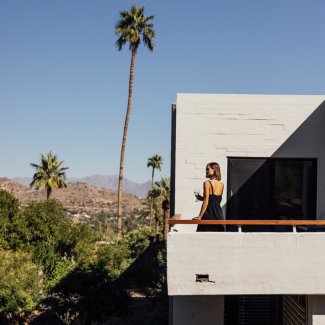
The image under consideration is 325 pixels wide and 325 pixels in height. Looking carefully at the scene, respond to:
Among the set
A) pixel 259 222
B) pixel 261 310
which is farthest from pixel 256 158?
pixel 259 222

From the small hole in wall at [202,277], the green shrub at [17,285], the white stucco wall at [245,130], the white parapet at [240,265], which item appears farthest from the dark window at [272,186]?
the green shrub at [17,285]

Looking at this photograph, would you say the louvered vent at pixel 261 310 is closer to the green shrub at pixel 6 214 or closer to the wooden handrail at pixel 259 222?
the wooden handrail at pixel 259 222

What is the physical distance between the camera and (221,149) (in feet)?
31.1

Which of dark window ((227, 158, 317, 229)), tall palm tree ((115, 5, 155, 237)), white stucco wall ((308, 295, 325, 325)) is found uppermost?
tall palm tree ((115, 5, 155, 237))

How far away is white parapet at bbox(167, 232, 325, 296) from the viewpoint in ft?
19.7

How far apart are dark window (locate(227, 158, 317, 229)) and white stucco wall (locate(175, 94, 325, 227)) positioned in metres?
0.17

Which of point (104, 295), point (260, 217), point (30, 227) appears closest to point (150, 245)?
point (30, 227)

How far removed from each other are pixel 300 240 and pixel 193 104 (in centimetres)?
447

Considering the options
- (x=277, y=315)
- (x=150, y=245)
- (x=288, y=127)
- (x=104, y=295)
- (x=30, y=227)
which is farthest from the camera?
(x=150, y=245)

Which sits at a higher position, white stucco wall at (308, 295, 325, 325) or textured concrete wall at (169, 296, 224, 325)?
white stucco wall at (308, 295, 325, 325)

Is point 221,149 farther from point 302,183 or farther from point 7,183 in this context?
point 7,183

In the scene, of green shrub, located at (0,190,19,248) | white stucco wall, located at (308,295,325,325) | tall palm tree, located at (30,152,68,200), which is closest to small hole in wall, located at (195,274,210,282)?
white stucco wall, located at (308,295,325,325)

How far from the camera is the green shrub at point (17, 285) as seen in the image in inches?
798

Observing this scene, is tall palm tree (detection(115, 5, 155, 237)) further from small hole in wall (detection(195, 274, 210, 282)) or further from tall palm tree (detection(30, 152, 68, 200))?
small hole in wall (detection(195, 274, 210, 282))
